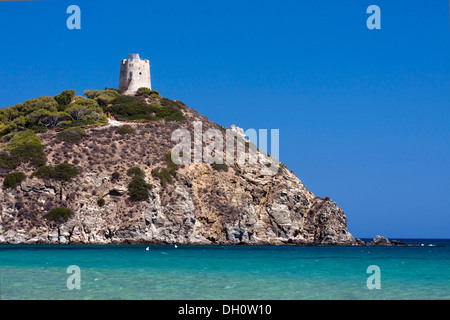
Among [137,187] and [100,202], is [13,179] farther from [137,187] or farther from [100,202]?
[137,187]

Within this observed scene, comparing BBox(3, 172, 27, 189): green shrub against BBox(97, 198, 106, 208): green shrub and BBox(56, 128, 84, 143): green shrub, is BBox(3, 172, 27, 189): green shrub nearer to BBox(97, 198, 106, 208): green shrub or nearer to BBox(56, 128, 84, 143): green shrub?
BBox(97, 198, 106, 208): green shrub

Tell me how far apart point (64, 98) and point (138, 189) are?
23419mm

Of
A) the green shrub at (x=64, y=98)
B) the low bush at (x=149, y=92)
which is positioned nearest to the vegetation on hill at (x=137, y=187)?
the green shrub at (x=64, y=98)

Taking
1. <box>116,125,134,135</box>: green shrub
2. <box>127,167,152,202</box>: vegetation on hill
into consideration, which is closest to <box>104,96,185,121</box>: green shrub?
<box>116,125,134,135</box>: green shrub

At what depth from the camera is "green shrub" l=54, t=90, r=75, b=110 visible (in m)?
67.1

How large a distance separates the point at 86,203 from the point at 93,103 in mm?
21081

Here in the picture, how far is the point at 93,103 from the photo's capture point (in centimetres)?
6594

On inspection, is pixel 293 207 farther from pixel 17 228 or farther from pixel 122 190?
pixel 17 228

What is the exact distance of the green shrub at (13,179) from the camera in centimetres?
4706

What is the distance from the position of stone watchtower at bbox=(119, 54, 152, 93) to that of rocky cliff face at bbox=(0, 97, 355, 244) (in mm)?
15178

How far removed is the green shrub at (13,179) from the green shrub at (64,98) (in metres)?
19.5

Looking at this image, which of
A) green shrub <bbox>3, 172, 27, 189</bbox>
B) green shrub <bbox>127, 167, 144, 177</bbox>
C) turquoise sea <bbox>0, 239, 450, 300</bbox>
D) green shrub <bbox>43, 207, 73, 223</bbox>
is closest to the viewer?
turquoise sea <bbox>0, 239, 450, 300</bbox>

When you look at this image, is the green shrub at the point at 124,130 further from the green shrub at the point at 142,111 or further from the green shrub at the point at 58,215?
the green shrub at the point at 58,215
